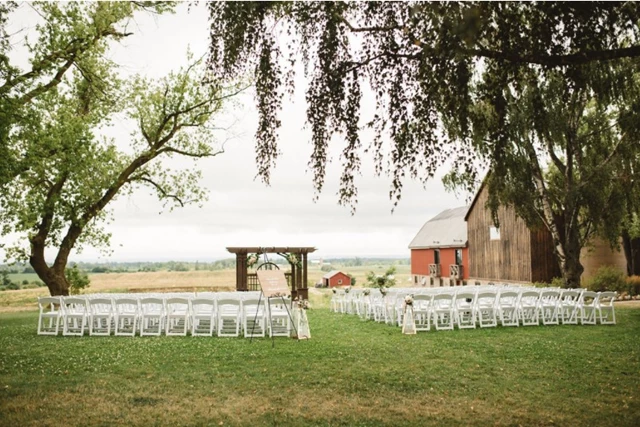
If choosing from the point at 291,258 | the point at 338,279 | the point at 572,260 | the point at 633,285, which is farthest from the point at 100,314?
the point at 338,279

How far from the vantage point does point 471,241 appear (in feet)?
97.4

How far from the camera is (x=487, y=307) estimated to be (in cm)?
1259

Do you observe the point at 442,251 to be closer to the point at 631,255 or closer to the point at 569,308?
the point at 631,255

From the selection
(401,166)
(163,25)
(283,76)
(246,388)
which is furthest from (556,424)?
(163,25)

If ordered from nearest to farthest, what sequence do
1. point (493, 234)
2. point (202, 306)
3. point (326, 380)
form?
point (326, 380) < point (202, 306) < point (493, 234)

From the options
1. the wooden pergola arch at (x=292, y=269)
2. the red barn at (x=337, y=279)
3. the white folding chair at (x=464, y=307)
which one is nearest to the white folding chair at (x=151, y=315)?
the wooden pergola arch at (x=292, y=269)

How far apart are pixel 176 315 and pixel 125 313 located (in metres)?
1.47

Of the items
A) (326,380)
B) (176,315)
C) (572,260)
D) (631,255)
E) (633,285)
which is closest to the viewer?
(326,380)

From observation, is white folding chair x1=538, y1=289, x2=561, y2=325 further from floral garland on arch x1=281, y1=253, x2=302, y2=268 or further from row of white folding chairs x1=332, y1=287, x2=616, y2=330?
floral garland on arch x1=281, y1=253, x2=302, y2=268

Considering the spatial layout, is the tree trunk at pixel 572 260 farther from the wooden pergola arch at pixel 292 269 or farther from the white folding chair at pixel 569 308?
the wooden pergola arch at pixel 292 269

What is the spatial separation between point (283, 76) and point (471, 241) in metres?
26.6

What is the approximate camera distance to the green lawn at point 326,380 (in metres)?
5.69

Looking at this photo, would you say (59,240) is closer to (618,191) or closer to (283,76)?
(283,76)

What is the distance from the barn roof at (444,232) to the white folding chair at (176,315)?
22.0 m
